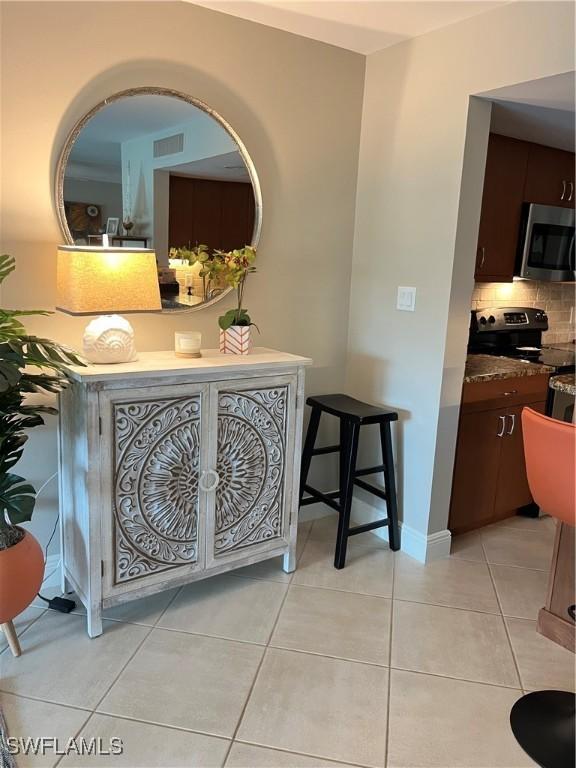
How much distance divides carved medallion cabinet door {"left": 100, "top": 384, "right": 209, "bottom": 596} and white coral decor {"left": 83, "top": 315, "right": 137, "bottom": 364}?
0.53ft

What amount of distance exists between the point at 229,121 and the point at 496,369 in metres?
1.74

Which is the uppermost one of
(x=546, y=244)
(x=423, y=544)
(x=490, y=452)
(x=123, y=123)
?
(x=123, y=123)

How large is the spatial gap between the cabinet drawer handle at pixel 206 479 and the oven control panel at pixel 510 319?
1970mm

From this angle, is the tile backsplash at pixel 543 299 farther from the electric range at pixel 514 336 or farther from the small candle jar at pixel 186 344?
the small candle jar at pixel 186 344

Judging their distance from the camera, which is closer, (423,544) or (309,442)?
(423,544)

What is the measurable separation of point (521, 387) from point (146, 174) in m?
2.08

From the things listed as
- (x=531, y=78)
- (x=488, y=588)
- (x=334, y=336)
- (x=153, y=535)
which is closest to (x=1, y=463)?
(x=153, y=535)

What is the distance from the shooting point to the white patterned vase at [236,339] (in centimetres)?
245

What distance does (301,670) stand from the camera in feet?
6.68

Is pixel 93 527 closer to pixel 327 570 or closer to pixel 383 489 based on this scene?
pixel 327 570

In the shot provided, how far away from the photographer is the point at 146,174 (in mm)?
2359

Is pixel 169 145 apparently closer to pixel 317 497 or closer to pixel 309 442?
pixel 309 442

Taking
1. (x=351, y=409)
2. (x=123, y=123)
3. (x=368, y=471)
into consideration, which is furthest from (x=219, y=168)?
(x=368, y=471)

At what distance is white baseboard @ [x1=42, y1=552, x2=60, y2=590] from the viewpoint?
2.44 meters
